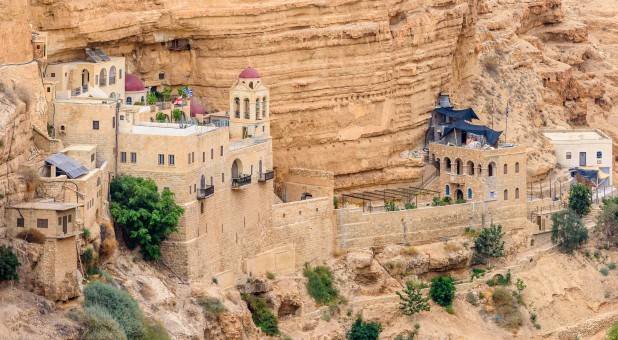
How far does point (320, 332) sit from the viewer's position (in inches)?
2911

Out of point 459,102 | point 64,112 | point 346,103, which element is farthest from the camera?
point 459,102

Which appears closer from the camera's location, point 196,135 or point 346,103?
point 196,135

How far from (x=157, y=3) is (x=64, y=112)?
738 cm

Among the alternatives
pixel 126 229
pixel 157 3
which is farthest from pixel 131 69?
pixel 126 229

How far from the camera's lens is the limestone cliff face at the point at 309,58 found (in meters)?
73.6

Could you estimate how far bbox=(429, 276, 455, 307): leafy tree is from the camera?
77938 mm

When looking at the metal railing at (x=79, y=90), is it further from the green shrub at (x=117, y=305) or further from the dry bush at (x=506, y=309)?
the dry bush at (x=506, y=309)

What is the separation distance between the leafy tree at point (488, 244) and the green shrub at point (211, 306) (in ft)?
48.5

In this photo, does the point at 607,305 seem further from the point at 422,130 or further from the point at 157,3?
the point at 157,3

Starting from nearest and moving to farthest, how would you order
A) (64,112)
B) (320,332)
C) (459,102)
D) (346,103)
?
(64,112) → (320,332) → (346,103) → (459,102)

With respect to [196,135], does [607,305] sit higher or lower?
lower

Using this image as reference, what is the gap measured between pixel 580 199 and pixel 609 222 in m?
1.73

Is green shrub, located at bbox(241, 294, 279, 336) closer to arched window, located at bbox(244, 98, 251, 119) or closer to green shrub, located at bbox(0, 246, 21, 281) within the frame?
arched window, located at bbox(244, 98, 251, 119)

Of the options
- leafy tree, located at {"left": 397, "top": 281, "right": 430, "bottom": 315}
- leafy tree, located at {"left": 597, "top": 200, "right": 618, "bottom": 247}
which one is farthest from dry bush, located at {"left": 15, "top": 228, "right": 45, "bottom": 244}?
leafy tree, located at {"left": 597, "top": 200, "right": 618, "bottom": 247}
